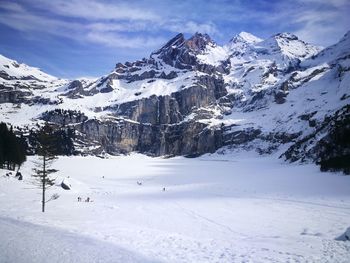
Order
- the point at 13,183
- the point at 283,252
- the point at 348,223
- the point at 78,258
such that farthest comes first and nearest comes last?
the point at 13,183 → the point at 348,223 → the point at 283,252 → the point at 78,258

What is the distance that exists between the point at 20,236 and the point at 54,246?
358cm

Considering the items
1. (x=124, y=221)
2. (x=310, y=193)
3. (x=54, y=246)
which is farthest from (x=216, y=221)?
(x=310, y=193)

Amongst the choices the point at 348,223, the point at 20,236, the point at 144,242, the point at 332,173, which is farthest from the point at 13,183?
the point at 332,173

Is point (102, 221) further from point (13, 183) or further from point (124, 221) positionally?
point (13, 183)

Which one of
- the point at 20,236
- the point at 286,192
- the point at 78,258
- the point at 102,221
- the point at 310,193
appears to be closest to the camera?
the point at 78,258

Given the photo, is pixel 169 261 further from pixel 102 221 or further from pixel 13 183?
pixel 13 183

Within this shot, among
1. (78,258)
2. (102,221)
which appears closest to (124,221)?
(102,221)

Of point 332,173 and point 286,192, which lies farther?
point 332,173

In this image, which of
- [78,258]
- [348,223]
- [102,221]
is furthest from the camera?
[102,221]

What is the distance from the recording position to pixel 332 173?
57.8 metres

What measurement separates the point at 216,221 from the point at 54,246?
1645 centimetres

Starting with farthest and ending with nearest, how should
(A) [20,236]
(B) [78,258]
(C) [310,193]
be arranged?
1. (C) [310,193]
2. (A) [20,236]
3. (B) [78,258]

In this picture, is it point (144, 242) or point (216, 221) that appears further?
point (216, 221)

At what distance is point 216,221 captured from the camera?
101 ft
